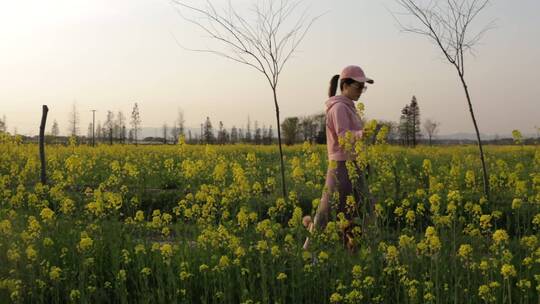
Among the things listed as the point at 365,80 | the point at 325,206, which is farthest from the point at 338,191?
the point at 365,80

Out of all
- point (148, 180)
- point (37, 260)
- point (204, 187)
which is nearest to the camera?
point (37, 260)

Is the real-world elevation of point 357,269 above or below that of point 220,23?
below

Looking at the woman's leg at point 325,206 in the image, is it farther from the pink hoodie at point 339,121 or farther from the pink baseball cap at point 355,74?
the pink baseball cap at point 355,74

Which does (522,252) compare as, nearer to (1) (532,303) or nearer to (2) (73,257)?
(1) (532,303)

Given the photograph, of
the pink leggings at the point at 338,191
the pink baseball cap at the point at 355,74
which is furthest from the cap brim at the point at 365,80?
the pink leggings at the point at 338,191

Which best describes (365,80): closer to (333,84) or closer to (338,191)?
(333,84)

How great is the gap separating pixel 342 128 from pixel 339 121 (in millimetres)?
81

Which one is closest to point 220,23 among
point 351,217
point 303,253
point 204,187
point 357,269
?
point 204,187

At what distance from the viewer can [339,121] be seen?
5.41 meters

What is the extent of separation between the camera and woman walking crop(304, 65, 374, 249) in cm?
543

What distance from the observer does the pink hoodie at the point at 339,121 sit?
541 cm

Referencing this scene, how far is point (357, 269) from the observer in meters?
4.10

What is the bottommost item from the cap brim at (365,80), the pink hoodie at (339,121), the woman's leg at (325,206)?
the woman's leg at (325,206)

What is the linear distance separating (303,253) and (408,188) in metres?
7.42
